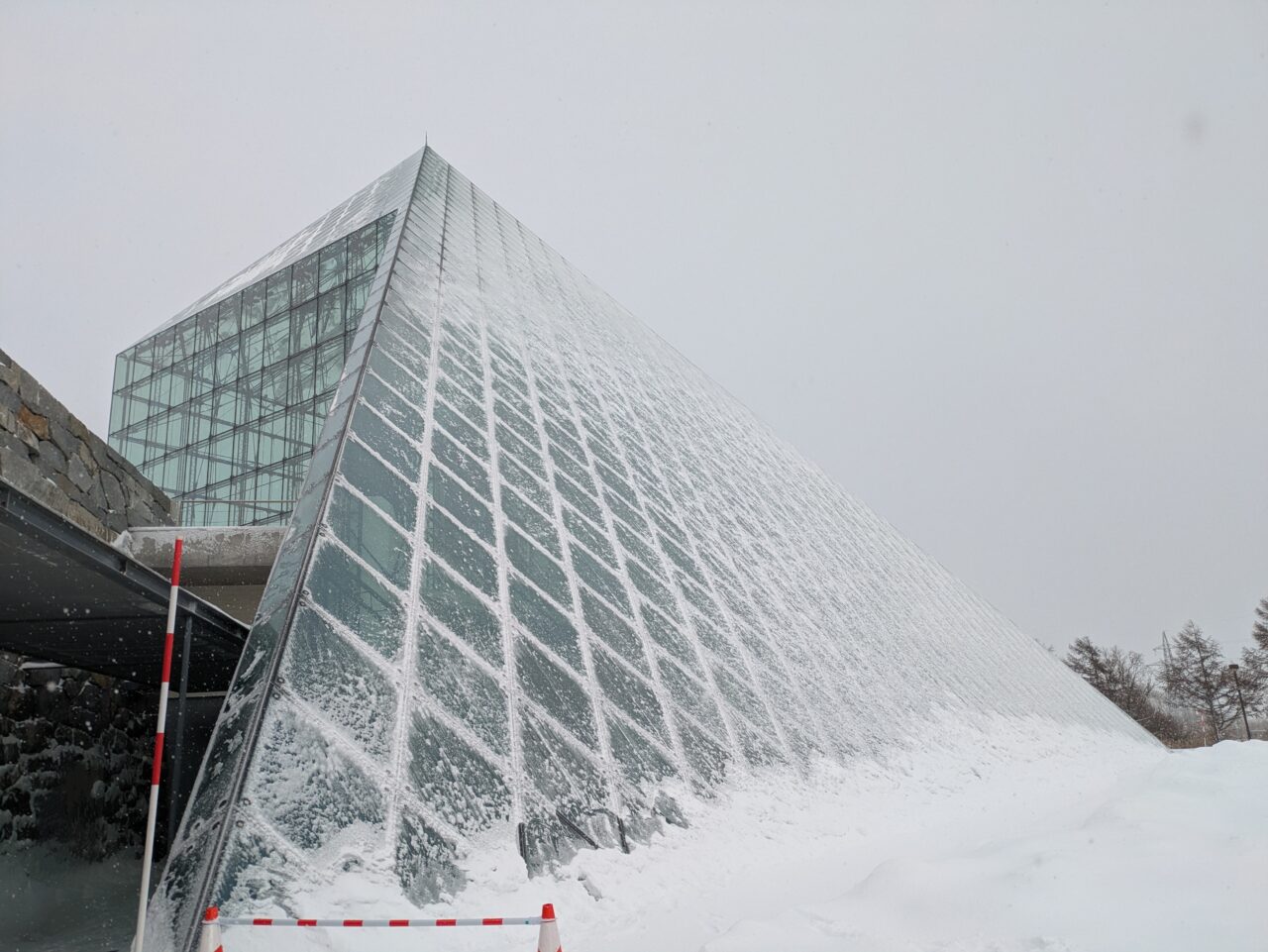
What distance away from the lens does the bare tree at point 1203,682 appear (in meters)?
38.4

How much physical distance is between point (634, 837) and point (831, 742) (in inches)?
109

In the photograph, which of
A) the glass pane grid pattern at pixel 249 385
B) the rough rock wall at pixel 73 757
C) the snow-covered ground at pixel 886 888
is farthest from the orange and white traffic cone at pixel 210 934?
the glass pane grid pattern at pixel 249 385

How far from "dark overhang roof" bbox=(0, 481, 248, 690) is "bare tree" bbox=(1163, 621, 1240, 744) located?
137 feet

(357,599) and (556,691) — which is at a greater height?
(357,599)

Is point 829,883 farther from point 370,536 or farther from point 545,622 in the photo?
point 370,536

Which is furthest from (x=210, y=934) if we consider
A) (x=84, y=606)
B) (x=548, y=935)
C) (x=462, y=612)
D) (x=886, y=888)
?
(x=84, y=606)

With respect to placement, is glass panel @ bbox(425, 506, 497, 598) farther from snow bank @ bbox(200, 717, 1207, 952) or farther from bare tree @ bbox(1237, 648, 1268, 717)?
bare tree @ bbox(1237, 648, 1268, 717)

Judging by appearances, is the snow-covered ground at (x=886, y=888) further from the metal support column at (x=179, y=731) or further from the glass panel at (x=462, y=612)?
the metal support column at (x=179, y=731)

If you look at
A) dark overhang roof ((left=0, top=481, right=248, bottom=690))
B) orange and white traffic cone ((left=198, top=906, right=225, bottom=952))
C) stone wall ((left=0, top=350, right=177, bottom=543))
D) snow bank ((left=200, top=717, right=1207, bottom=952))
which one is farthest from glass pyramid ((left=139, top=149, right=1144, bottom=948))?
stone wall ((left=0, top=350, right=177, bottom=543))

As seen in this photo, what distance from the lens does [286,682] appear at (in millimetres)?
3750

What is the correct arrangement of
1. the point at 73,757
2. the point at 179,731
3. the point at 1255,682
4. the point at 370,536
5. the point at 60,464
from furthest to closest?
the point at 1255,682, the point at 73,757, the point at 60,464, the point at 370,536, the point at 179,731

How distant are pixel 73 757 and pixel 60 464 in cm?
215

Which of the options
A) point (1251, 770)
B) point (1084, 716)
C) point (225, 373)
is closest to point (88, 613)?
point (1251, 770)

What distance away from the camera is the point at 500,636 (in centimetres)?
480
